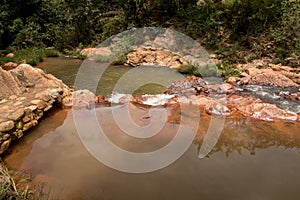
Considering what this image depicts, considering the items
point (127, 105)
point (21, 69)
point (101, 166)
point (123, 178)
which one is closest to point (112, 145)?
point (101, 166)

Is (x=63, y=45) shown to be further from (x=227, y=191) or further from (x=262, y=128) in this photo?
(x=227, y=191)

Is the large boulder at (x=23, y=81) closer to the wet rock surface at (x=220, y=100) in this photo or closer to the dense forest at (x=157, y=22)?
the wet rock surface at (x=220, y=100)

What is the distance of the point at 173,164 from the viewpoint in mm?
4676

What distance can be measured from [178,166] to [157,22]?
12362 millimetres

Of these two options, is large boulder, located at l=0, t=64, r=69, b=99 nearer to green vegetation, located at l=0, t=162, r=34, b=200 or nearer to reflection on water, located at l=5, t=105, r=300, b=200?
reflection on water, located at l=5, t=105, r=300, b=200

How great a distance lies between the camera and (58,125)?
19.9 ft

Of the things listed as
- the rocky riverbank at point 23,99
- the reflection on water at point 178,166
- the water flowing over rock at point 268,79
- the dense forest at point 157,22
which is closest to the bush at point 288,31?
the dense forest at point 157,22

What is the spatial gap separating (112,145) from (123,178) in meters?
1.02

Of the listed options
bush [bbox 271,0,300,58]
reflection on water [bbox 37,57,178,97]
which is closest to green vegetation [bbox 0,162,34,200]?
reflection on water [bbox 37,57,178,97]

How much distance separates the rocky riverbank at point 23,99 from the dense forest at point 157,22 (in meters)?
7.90

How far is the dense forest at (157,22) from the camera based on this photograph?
38.9 feet

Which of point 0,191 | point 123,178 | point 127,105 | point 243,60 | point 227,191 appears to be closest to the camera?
point 0,191

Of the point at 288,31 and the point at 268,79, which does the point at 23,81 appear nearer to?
the point at 268,79

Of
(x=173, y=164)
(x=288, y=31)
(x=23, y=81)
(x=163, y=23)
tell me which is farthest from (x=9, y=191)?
(x=163, y=23)
